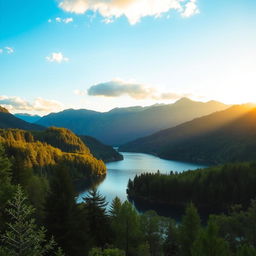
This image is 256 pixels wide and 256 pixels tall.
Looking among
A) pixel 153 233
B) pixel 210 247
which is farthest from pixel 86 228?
pixel 153 233

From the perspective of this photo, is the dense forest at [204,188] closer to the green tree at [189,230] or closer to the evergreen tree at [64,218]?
the green tree at [189,230]

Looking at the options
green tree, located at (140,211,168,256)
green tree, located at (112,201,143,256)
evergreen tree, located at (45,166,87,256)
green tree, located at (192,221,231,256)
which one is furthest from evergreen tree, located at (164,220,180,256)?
evergreen tree, located at (45,166,87,256)

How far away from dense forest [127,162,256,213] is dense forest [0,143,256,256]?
65.3 metres

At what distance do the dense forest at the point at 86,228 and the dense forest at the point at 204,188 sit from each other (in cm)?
6528

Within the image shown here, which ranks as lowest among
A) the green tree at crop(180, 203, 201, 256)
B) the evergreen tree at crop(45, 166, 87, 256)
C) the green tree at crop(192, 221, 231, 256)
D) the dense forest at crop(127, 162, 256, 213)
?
the dense forest at crop(127, 162, 256, 213)

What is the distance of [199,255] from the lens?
1314 inches

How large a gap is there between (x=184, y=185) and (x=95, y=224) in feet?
330

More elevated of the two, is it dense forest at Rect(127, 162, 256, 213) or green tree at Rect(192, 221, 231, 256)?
green tree at Rect(192, 221, 231, 256)

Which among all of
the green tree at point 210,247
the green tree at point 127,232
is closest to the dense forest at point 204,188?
the green tree at point 127,232

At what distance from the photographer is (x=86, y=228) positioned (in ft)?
97.4

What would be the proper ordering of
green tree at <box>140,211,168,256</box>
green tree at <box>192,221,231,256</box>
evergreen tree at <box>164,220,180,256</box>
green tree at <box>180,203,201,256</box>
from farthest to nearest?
evergreen tree at <box>164,220,180,256</box> → green tree at <box>140,211,168,256</box> → green tree at <box>180,203,201,256</box> → green tree at <box>192,221,231,256</box>

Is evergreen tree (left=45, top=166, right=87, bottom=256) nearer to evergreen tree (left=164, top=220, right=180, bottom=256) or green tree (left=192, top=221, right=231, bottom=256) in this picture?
green tree (left=192, top=221, right=231, bottom=256)

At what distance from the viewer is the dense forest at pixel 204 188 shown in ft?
405

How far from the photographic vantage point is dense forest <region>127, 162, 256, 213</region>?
12331 centimetres
